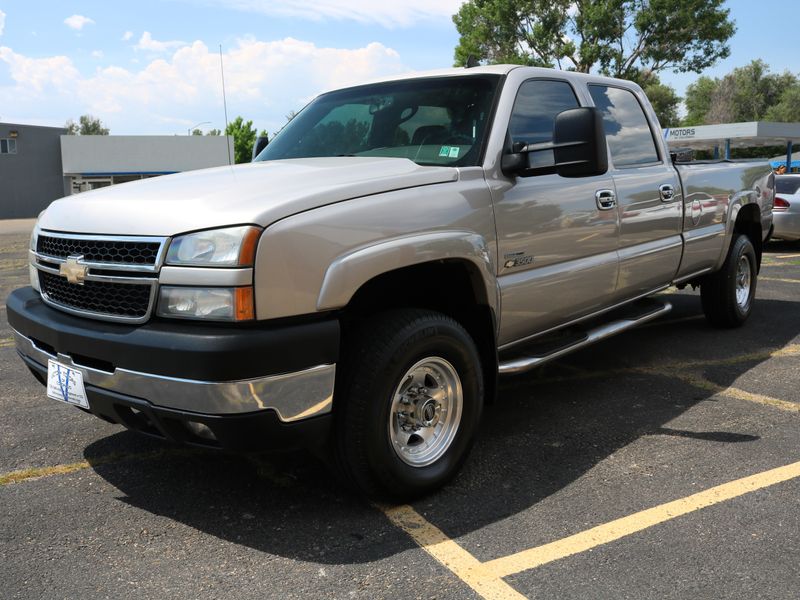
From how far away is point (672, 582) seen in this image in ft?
8.52

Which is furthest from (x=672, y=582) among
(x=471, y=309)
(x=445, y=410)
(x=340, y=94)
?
(x=340, y=94)

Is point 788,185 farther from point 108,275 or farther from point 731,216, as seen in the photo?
point 108,275

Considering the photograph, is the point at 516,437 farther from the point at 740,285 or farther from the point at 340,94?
the point at 740,285

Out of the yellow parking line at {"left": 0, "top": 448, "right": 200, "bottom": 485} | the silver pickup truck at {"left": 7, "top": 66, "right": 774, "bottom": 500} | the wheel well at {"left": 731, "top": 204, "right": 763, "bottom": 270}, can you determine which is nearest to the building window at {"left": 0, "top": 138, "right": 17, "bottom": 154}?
the silver pickup truck at {"left": 7, "top": 66, "right": 774, "bottom": 500}

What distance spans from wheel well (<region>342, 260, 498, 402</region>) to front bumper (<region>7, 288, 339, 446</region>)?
0.44 m

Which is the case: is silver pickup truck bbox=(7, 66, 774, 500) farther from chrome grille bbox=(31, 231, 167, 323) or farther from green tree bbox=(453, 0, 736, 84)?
green tree bbox=(453, 0, 736, 84)

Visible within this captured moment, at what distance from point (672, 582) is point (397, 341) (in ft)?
4.28

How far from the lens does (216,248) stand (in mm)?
2648

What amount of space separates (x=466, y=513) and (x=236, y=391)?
1169mm

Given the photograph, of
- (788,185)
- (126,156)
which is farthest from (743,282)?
(126,156)

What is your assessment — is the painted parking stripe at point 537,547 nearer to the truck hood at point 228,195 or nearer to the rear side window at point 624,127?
the truck hood at point 228,195

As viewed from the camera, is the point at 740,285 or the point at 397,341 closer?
the point at 397,341

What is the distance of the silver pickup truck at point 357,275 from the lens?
2.66 meters

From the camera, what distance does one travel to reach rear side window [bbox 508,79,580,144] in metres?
3.96
